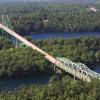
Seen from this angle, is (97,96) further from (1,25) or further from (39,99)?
(1,25)

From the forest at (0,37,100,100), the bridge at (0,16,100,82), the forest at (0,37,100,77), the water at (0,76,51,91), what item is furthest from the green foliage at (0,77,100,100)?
the forest at (0,37,100,77)

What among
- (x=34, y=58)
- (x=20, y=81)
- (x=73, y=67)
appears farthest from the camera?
(x=34, y=58)

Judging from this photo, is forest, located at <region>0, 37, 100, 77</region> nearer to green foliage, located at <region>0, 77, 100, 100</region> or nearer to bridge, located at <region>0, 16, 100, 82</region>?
bridge, located at <region>0, 16, 100, 82</region>

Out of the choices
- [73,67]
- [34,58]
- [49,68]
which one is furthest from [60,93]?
[34,58]

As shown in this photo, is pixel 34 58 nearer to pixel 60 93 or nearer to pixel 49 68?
pixel 49 68

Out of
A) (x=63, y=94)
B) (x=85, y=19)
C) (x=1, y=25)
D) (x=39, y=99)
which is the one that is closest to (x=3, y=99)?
(x=39, y=99)

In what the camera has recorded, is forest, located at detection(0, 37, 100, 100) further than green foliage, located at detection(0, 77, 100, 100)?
Yes

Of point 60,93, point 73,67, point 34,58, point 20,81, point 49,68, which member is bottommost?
point 20,81

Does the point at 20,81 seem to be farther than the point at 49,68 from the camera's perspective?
No
